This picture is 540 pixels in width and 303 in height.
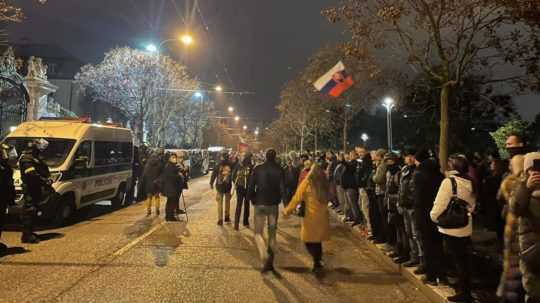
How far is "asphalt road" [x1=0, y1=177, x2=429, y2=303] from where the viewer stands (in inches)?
223

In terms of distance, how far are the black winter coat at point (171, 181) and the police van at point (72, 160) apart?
202 cm

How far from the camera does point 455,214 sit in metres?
5.25

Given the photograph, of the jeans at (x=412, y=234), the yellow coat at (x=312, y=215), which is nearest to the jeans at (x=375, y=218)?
the jeans at (x=412, y=234)

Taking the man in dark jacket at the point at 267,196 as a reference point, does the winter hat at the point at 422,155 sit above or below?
above

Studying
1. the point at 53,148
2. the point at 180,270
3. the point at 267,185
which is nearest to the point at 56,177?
the point at 53,148

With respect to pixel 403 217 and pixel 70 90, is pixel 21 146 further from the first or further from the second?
pixel 70 90

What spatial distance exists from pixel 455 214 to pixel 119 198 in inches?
468

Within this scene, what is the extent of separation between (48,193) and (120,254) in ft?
10.2

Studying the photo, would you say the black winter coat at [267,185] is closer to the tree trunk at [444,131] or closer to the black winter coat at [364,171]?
the black winter coat at [364,171]

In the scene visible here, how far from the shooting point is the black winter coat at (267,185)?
24.2ft

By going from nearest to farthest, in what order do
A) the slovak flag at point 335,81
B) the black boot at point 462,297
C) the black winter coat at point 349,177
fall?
1. the black boot at point 462,297
2. the black winter coat at point 349,177
3. the slovak flag at point 335,81

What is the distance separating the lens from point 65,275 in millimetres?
6332

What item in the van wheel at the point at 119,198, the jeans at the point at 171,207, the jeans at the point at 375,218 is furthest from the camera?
the van wheel at the point at 119,198

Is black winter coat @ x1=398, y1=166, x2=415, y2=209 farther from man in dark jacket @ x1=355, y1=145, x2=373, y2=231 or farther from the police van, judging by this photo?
the police van
